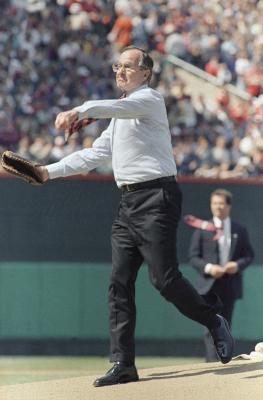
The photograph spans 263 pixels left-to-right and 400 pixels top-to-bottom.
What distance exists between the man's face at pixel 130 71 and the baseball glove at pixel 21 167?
602 mm

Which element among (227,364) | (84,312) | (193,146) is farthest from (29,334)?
(227,364)

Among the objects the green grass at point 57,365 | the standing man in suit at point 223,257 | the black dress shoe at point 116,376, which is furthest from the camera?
the green grass at point 57,365

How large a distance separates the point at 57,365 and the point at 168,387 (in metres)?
4.85

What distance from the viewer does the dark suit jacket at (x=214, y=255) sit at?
8484 millimetres

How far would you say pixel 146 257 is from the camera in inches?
211

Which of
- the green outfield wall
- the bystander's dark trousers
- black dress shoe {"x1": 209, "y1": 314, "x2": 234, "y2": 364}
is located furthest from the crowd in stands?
the bystander's dark trousers

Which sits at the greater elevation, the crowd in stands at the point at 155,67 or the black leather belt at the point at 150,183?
the crowd in stands at the point at 155,67

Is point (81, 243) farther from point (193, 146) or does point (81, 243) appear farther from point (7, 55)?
point (7, 55)

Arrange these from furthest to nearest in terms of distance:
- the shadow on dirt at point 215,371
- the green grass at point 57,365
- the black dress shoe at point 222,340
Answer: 1. the green grass at point 57,365
2. the shadow on dirt at point 215,371
3. the black dress shoe at point 222,340

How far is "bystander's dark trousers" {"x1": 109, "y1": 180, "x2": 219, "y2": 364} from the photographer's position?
5.31 m

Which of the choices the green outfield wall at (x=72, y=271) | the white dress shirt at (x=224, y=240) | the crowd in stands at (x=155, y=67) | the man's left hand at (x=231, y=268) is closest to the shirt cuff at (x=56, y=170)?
the man's left hand at (x=231, y=268)

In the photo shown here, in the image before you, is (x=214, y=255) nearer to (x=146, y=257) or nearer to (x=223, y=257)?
(x=223, y=257)

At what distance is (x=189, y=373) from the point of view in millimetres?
5840

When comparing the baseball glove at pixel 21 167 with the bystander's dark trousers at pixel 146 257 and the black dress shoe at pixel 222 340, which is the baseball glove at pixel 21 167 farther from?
the black dress shoe at pixel 222 340
